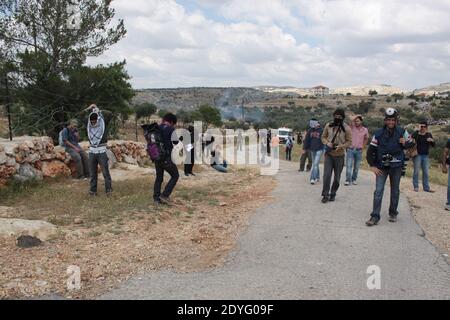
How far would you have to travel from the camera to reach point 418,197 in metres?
9.39

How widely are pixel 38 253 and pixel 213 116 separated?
169ft

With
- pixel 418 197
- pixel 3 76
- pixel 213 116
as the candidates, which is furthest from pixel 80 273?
pixel 213 116

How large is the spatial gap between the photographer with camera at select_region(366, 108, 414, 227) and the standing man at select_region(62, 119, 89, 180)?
264 inches

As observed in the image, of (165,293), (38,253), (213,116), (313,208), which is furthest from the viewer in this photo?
(213,116)

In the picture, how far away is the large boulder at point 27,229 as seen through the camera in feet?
18.4

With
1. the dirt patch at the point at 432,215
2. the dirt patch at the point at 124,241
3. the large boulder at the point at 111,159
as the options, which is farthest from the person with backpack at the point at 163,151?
the large boulder at the point at 111,159

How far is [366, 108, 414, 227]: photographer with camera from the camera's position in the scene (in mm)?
6387

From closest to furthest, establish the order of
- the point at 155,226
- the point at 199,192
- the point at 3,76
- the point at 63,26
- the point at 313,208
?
the point at 155,226, the point at 313,208, the point at 199,192, the point at 3,76, the point at 63,26

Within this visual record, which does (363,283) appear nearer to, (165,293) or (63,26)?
(165,293)

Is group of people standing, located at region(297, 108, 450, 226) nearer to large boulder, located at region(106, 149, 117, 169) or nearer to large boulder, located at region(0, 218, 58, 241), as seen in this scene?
large boulder, located at region(0, 218, 58, 241)

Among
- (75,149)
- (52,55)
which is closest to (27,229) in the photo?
(75,149)

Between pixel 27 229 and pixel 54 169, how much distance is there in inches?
196

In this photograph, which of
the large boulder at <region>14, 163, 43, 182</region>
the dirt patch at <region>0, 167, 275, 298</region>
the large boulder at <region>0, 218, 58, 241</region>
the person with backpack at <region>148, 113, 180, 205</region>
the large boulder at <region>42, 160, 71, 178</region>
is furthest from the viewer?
the large boulder at <region>42, 160, 71, 178</region>

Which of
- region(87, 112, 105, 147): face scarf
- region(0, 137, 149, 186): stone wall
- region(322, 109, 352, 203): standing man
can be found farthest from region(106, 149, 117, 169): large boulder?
region(322, 109, 352, 203): standing man
